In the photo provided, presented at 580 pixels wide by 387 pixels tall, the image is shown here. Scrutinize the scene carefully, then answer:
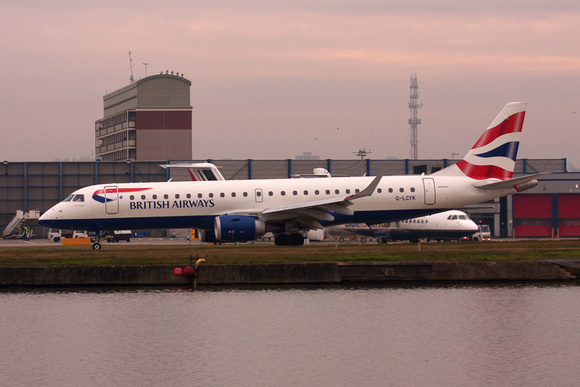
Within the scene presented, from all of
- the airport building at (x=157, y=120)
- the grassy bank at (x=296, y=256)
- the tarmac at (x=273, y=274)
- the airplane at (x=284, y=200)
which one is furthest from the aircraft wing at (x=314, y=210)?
the airport building at (x=157, y=120)

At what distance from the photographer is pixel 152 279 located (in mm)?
28750

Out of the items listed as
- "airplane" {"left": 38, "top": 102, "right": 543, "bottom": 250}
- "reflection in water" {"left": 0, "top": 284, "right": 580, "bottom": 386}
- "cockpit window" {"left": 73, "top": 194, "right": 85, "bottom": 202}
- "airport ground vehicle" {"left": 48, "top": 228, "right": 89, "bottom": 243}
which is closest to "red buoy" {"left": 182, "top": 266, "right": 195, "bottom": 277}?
"reflection in water" {"left": 0, "top": 284, "right": 580, "bottom": 386}

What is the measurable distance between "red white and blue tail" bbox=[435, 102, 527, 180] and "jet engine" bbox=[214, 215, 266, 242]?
1234 centimetres

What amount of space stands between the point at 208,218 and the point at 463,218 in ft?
94.4

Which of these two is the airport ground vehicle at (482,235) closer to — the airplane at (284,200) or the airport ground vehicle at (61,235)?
the airplane at (284,200)

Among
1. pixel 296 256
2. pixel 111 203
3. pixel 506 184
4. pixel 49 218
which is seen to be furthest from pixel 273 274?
pixel 506 184

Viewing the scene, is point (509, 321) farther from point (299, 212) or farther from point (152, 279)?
point (299, 212)

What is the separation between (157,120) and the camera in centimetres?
13575

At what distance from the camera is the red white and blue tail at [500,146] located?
1773 inches

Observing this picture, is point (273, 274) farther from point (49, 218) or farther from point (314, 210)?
point (49, 218)

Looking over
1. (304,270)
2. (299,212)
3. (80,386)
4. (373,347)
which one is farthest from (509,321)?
(299,212)

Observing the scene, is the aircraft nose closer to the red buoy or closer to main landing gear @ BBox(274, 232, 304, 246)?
main landing gear @ BBox(274, 232, 304, 246)

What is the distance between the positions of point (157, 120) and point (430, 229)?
78657mm

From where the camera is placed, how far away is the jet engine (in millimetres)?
41000
